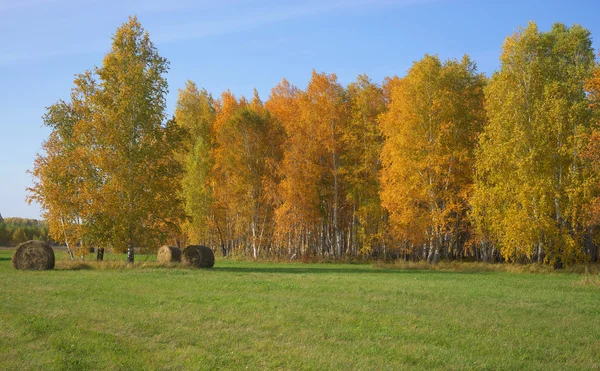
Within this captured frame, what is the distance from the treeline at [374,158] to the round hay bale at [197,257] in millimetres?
2189

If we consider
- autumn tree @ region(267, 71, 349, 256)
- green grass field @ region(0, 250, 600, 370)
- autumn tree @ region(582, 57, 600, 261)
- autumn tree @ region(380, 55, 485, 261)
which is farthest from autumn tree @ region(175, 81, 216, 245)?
autumn tree @ region(582, 57, 600, 261)

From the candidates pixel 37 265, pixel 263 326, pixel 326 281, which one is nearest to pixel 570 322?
pixel 263 326

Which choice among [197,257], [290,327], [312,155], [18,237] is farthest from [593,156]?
[18,237]

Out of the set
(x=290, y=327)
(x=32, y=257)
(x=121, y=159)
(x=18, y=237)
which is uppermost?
(x=121, y=159)

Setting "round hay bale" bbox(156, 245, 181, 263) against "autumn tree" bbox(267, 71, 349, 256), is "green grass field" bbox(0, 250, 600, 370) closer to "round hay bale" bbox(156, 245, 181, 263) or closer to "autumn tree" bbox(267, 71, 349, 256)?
"round hay bale" bbox(156, 245, 181, 263)

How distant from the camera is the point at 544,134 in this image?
31828 millimetres

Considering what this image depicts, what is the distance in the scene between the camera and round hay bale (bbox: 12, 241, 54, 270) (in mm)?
26125

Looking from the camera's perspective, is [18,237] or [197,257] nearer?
[197,257]

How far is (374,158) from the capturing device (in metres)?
40.8

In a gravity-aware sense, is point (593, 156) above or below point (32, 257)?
above

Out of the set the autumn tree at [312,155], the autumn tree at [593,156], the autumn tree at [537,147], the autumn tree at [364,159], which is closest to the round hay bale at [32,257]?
the autumn tree at [312,155]

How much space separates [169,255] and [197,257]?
2.46 m

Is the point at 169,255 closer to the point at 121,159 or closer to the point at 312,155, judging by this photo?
the point at 121,159

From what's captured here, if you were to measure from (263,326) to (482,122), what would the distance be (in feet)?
103
